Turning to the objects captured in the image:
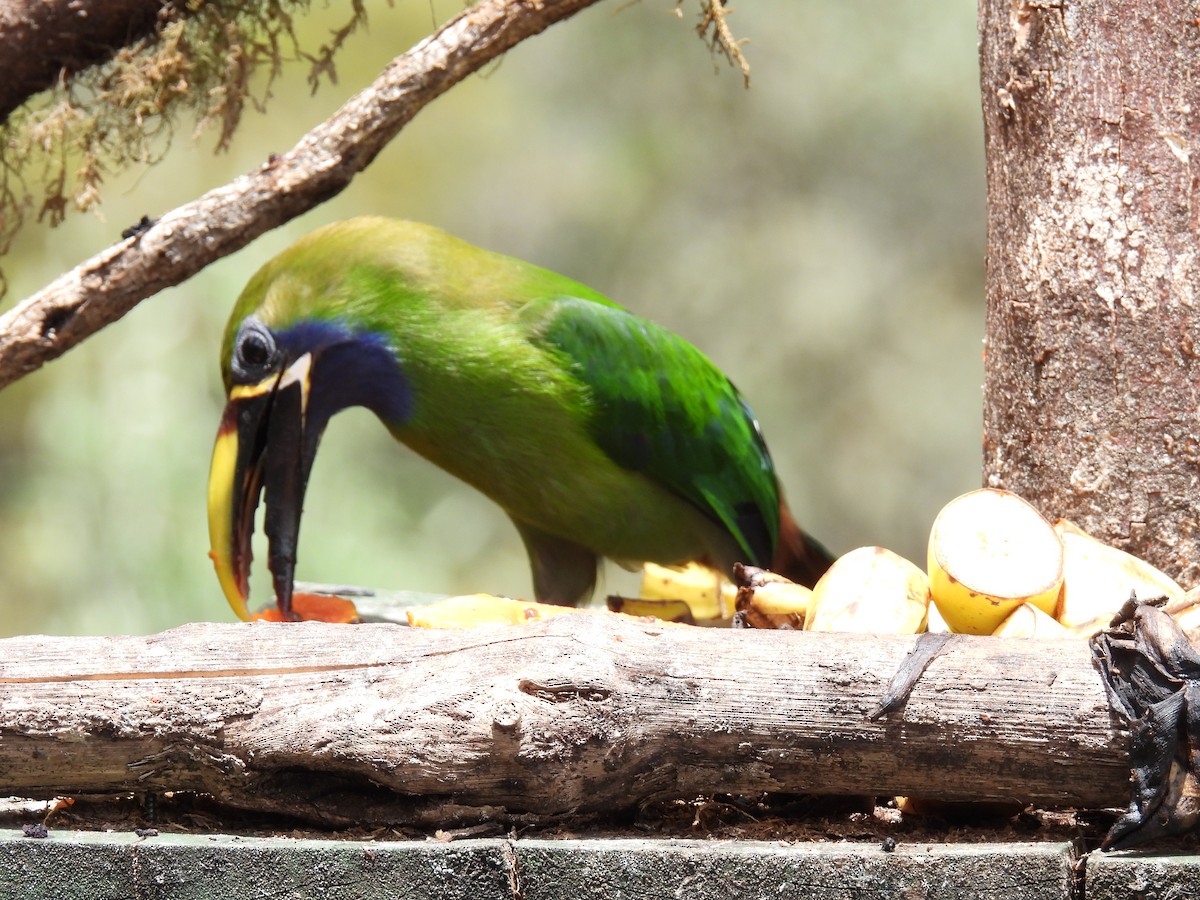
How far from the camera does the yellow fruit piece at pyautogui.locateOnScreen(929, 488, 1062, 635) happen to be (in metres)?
1.55

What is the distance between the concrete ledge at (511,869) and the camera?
1.14 meters

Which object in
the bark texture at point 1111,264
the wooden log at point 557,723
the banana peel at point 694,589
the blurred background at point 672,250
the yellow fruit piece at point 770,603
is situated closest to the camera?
the wooden log at point 557,723

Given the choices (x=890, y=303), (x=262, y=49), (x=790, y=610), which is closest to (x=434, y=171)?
(x=890, y=303)

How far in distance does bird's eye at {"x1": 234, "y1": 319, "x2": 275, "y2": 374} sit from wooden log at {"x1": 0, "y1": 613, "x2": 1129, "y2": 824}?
1.01 meters

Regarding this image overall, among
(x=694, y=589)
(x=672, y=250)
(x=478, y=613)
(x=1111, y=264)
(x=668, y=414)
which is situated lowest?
(x=694, y=589)

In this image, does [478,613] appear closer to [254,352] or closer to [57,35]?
[254,352]

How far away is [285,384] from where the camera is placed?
2.28 metres

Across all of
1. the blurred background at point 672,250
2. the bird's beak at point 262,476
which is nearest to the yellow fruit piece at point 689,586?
the bird's beak at point 262,476

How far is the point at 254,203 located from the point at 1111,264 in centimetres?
144

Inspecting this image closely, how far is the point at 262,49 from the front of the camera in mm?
2600

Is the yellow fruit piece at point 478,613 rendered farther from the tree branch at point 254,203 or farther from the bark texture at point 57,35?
the bark texture at point 57,35

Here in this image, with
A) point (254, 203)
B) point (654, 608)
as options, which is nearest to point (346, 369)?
point (254, 203)

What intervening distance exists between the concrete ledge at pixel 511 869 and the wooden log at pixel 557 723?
0.07 metres

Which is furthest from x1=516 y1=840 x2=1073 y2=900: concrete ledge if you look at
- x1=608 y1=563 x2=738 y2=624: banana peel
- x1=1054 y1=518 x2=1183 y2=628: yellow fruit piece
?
x1=608 y1=563 x2=738 y2=624: banana peel
